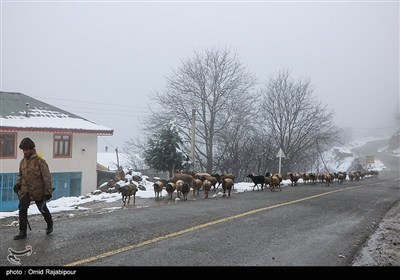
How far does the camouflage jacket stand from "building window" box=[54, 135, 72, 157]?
71.1 ft

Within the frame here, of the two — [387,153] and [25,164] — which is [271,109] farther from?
[387,153]

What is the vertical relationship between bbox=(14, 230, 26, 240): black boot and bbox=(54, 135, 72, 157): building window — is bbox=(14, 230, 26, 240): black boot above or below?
below

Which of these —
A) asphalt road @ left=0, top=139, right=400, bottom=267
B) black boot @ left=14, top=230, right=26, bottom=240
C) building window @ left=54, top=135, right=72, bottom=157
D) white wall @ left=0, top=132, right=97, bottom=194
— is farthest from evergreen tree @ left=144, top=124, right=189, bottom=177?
black boot @ left=14, top=230, right=26, bottom=240

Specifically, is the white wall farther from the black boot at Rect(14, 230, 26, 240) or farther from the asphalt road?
the black boot at Rect(14, 230, 26, 240)

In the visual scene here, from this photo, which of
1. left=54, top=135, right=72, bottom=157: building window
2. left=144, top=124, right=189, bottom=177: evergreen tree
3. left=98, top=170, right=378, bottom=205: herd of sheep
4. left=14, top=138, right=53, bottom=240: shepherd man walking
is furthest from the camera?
left=54, top=135, right=72, bottom=157: building window

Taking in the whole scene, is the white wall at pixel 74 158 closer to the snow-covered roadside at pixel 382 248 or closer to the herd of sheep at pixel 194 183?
the herd of sheep at pixel 194 183

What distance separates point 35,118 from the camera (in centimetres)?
2752

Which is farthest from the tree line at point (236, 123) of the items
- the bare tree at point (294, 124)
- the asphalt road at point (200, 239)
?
the asphalt road at point (200, 239)

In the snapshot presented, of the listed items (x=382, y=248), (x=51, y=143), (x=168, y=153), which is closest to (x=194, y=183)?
(x=168, y=153)

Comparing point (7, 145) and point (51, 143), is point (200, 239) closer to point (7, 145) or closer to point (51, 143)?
point (7, 145)

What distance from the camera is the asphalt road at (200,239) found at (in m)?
5.73

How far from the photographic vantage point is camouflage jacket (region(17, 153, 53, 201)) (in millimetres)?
7074

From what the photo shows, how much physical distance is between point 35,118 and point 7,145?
10.6ft
